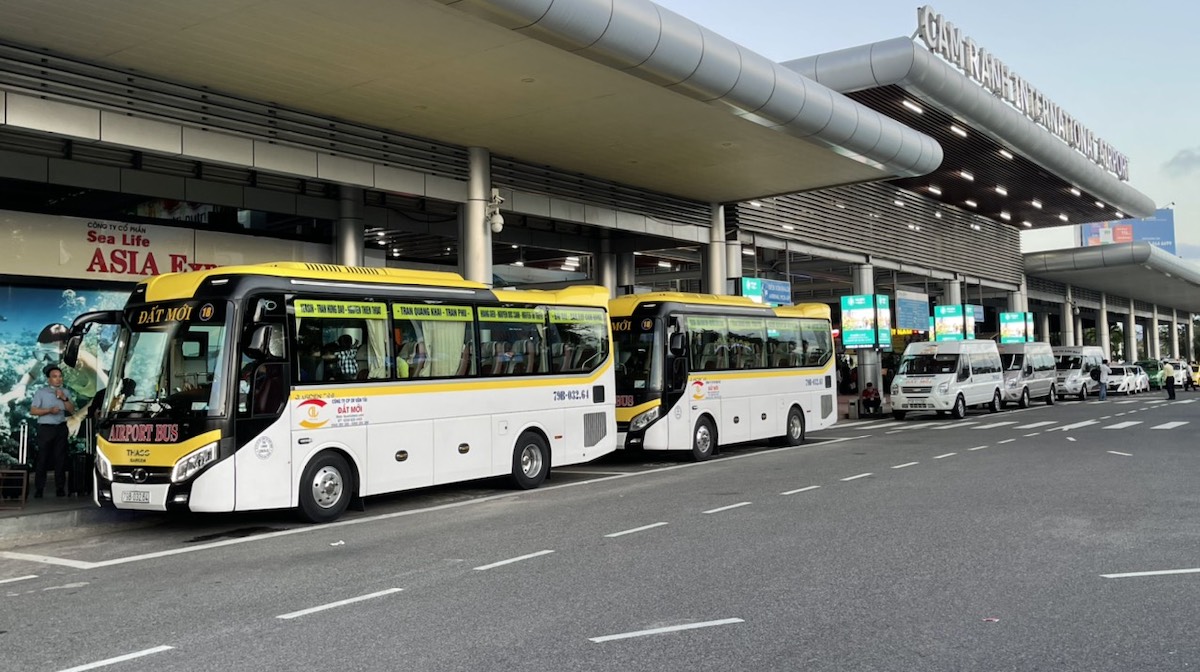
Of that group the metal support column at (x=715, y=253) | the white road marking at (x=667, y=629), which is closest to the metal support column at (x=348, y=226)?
Answer: the metal support column at (x=715, y=253)

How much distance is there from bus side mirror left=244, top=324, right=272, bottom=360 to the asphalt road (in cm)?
201

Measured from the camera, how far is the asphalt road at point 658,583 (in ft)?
18.7

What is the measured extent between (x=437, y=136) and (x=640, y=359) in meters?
5.98

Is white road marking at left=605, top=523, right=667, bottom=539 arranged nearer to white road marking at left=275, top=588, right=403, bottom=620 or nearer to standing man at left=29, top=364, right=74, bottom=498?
white road marking at left=275, top=588, right=403, bottom=620

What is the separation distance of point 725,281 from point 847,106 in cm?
904

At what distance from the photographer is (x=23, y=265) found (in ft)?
51.0

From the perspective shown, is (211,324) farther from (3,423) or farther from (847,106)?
(847,106)


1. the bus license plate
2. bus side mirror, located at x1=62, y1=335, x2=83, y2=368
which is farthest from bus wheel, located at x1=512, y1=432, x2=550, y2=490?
bus side mirror, located at x1=62, y1=335, x2=83, y2=368

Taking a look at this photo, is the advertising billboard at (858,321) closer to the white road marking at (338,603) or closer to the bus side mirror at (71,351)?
the bus side mirror at (71,351)

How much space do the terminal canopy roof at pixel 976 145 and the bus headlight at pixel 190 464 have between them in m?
19.9

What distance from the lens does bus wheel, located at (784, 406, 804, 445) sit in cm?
2147

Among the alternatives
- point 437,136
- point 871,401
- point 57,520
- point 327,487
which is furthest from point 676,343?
point 871,401

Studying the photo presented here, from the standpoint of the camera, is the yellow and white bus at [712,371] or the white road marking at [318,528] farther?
the yellow and white bus at [712,371]

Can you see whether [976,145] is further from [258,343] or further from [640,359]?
[258,343]
